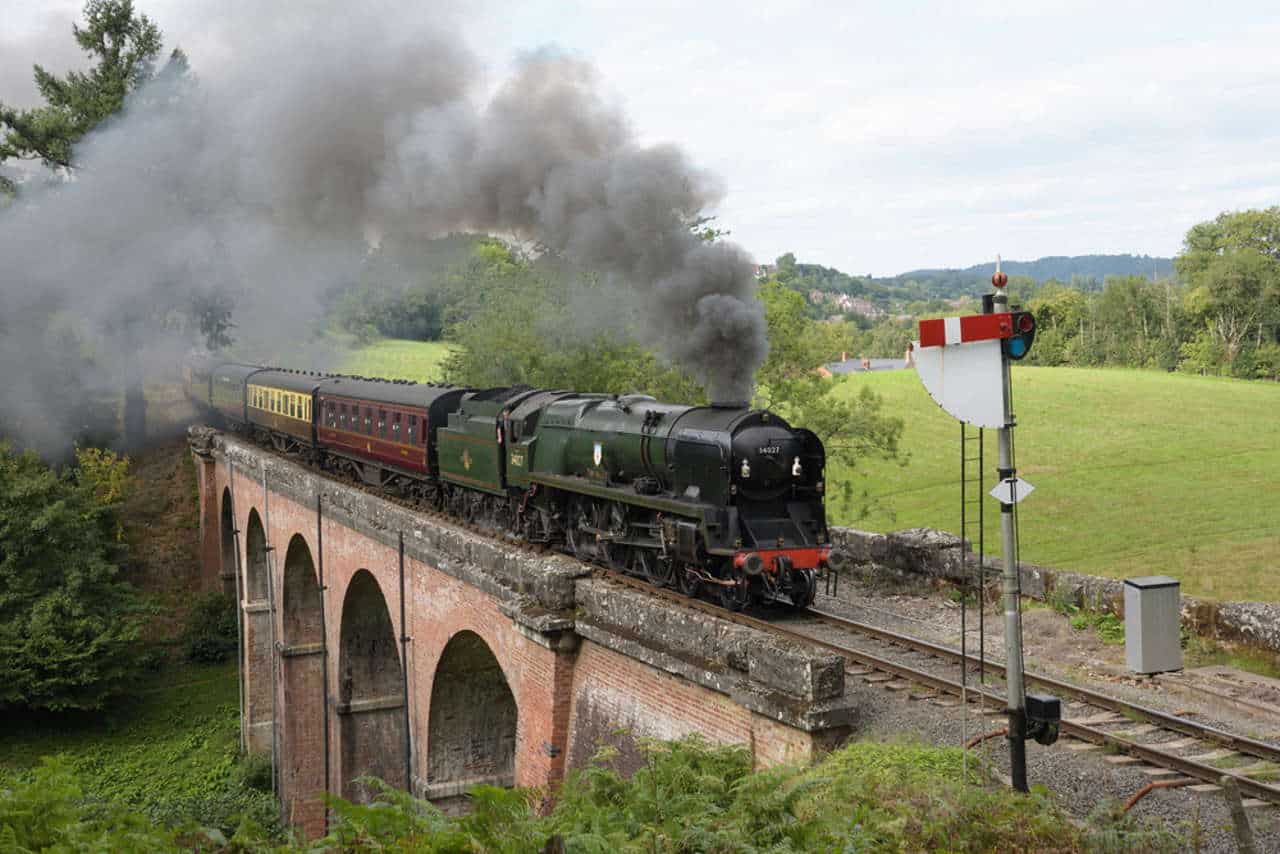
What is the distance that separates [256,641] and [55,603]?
5.27 metres

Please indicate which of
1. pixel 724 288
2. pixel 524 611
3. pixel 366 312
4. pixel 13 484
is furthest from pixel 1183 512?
pixel 366 312

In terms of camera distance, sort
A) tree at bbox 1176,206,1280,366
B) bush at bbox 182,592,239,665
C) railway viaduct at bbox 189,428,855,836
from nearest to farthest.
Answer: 1. railway viaduct at bbox 189,428,855,836
2. bush at bbox 182,592,239,665
3. tree at bbox 1176,206,1280,366

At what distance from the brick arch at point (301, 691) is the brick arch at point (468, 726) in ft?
32.3

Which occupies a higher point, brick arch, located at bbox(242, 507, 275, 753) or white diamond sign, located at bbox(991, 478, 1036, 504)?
white diamond sign, located at bbox(991, 478, 1036, 504)

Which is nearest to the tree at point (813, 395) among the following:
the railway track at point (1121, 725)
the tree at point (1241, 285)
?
the railway track at point (1121, 725)

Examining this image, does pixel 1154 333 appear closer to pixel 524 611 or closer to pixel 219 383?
pixel 219 383

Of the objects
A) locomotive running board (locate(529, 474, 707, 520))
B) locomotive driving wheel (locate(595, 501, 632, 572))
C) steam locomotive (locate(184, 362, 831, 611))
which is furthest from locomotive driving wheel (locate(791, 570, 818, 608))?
locomotive driving wheel (locate(595, 501, 632, 572))

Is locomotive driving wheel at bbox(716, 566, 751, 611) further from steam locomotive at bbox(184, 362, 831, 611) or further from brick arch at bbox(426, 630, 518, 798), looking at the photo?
brick arch at bbox(426, 630, 518, 798)

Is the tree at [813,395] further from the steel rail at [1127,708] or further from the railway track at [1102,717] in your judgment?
the steel rail at [1127,708]

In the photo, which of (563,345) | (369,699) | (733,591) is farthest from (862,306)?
(733,591)

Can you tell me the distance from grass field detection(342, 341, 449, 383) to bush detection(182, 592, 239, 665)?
20797 millimetres

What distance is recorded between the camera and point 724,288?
1502 centimetres

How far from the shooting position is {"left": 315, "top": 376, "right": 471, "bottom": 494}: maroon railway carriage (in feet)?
68.8

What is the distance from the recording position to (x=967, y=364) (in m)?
Result: 6.95
